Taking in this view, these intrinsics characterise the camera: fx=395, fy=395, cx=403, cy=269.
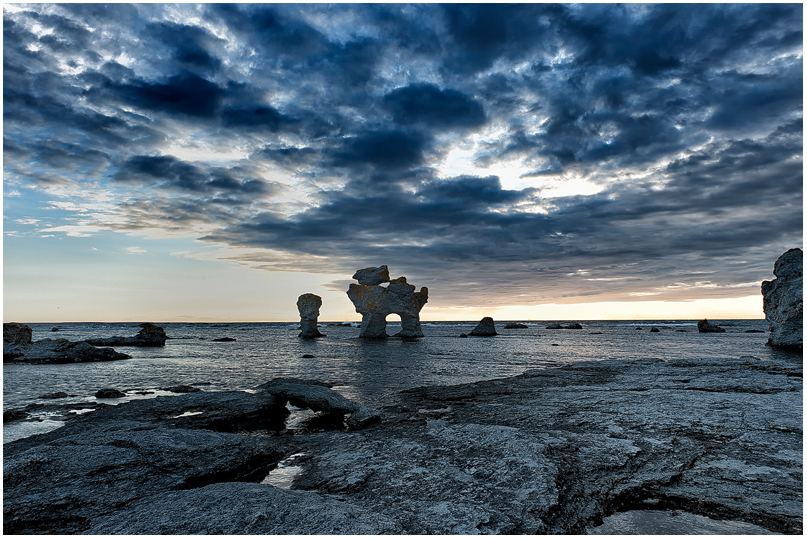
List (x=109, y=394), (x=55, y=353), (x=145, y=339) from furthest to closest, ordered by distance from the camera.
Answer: (x=145, y=339) → (x=55, y=353) → (x=109, y=394)

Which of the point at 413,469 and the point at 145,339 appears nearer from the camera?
the point at 413,469

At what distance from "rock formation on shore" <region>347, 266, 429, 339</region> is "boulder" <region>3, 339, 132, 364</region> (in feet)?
113

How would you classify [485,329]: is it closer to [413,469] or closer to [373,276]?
[373,276]

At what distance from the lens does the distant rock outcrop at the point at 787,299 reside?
29922mm

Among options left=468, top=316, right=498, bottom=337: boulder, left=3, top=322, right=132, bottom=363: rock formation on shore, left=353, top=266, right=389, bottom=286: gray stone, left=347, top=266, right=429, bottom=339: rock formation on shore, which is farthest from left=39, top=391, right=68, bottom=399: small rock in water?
left=468, top=316, right=498, bottom=337: boulder

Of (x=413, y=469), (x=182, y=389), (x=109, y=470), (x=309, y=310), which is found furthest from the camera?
(x=309, y=310)

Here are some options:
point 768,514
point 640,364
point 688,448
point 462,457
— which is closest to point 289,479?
point 462,457

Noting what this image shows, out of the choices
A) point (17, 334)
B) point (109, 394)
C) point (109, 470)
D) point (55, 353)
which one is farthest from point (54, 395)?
point (17, 334)

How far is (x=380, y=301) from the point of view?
6097 centimetres

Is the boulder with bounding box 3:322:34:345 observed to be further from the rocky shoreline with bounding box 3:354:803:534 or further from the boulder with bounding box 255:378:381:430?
the boulder with bounding box 255:378:381:430

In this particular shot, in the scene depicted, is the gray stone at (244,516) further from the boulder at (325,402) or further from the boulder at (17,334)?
the boulder at (17,334)

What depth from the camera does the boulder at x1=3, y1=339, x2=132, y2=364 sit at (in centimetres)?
2797

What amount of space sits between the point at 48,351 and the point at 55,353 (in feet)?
1.76

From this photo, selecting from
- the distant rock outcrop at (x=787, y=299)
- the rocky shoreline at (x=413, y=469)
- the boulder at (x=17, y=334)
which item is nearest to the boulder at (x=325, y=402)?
the rocky shoreline at (x=413, y=469)
